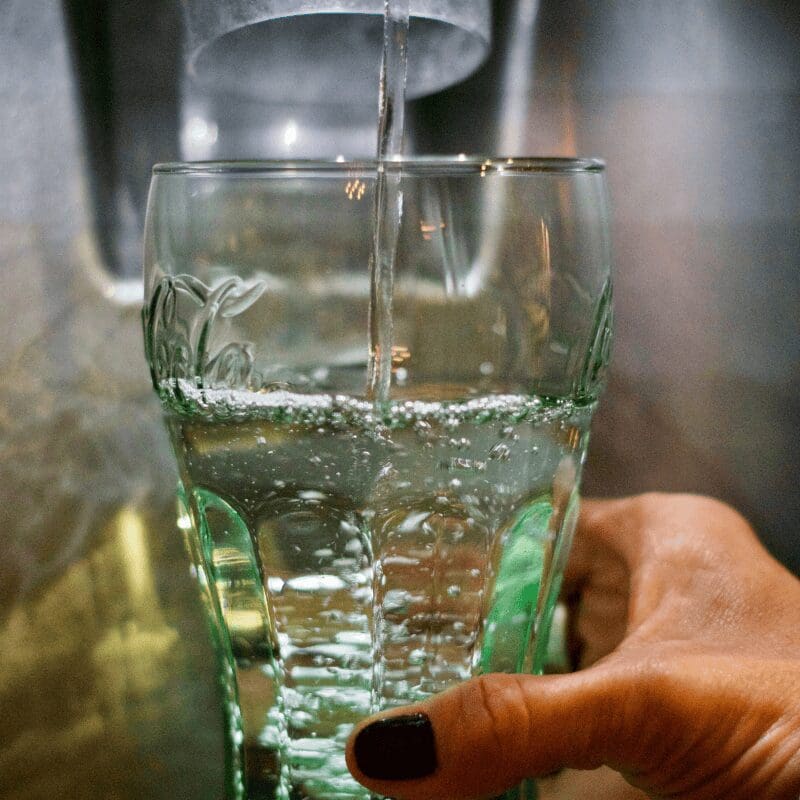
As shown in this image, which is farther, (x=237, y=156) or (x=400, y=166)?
(x=237, y=156)

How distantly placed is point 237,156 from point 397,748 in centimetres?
34

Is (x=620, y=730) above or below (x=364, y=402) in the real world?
below

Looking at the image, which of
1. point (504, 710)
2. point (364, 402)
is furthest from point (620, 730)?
point (364, 402)

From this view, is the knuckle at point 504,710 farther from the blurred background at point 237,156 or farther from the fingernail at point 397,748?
the blurred background at point 237,156

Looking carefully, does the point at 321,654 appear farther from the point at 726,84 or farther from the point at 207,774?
the point at 726,84

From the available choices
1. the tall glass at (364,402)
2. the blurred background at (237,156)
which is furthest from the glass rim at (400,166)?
the blurred background at (237,156)

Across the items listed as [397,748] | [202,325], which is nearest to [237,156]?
[202,325]

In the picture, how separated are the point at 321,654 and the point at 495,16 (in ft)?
1.23

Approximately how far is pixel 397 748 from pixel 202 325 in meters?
0.17

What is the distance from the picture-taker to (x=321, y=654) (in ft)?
1.19

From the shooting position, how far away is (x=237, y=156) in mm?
509

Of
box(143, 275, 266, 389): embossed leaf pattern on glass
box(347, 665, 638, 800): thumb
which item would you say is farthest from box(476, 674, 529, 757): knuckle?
box(143, 275, 266, 389): embossed leaf pattern on glass

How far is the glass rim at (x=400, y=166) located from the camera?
1.03ft

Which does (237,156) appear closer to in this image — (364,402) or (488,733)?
(364,402)
